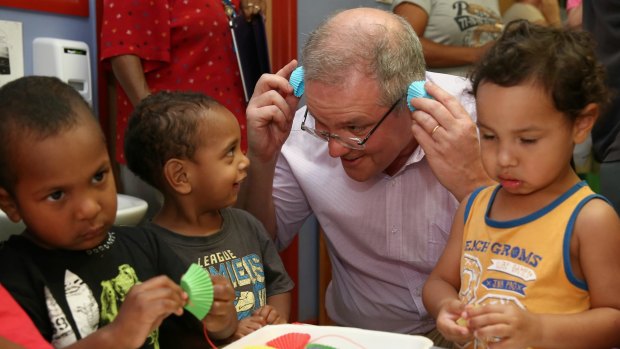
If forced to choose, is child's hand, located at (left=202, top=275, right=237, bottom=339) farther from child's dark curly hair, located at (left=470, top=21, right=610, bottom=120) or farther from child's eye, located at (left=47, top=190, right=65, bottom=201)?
child's dark curly hair, located at (left=470, top=21, right=610, bottom=120)

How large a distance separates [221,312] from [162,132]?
17.9 inches

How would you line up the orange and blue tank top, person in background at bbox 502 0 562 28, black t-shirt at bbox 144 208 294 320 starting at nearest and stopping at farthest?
the orange and blue tank top < black t-shirt at bbox 144 208 294 320 < person in background at bbox 502 0 562 28

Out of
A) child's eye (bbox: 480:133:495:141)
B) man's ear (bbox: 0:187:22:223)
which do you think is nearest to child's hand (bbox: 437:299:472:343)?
child's eye (bbox: 480:133:495:141)

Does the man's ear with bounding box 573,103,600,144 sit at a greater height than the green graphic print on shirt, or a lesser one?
greater

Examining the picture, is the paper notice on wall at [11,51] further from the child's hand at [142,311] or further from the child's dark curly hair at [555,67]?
the child's dark curly hair at [555,67]

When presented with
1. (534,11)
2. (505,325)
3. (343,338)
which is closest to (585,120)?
(505,325)

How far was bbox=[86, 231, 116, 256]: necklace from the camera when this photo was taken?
1.06m

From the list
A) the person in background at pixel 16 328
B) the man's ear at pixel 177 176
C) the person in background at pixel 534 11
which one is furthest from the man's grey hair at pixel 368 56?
the person in background at pixel 534 11

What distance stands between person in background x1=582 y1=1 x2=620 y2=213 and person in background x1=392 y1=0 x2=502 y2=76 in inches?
40.8

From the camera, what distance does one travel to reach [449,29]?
8.84 ft

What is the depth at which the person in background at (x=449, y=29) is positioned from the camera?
264 centimetres

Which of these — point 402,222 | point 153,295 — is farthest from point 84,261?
point 402,222

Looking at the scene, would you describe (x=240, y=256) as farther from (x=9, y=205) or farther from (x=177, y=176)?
(x=9, y=205)

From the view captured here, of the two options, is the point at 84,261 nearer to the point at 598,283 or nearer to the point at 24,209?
the point at 24,209
